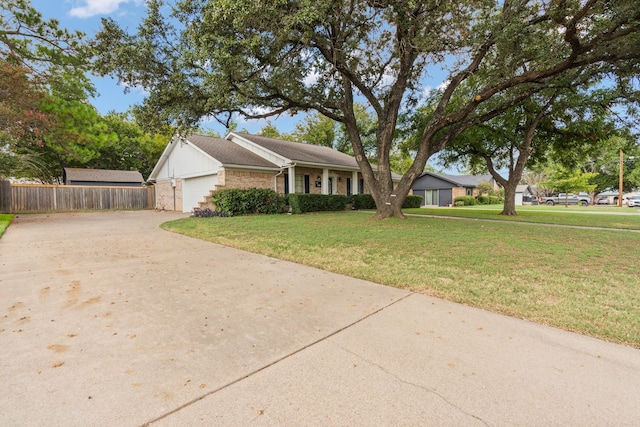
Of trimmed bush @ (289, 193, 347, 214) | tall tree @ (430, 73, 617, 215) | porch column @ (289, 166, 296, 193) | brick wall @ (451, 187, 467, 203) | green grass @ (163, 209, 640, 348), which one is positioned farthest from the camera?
brick wall @ (451, 187, 467, 203)

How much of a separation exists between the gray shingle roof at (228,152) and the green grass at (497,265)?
7515mm

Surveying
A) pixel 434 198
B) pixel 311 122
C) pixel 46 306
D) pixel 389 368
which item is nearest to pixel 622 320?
pixel 389 368

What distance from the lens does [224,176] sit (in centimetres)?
1528

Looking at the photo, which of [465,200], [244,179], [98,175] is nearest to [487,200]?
[465,200]

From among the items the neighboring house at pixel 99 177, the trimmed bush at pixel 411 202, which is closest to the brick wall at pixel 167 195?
the neighboring house at pixel 99 177

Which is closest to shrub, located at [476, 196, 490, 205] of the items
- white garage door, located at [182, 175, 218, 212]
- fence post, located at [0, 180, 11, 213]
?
white garage door, located at [182, 175, 218, 212]

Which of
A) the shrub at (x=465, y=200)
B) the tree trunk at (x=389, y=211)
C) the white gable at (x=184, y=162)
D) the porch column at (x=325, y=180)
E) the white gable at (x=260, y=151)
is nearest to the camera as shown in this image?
the tree trunk at (x=389, y=211)

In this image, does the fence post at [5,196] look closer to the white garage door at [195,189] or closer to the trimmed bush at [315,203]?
the white garage door at [195,189]

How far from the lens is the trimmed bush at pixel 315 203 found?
614 inches

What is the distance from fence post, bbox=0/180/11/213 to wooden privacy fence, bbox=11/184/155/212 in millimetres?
448

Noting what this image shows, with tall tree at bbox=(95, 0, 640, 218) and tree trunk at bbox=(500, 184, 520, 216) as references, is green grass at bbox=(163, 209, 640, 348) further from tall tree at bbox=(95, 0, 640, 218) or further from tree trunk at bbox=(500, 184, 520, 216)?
tree trunk at bbox=(500, 184, 520, 216)

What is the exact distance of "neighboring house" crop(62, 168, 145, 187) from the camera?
27797 mm

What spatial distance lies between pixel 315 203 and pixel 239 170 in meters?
4.40

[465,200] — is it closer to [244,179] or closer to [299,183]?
[299,183]
